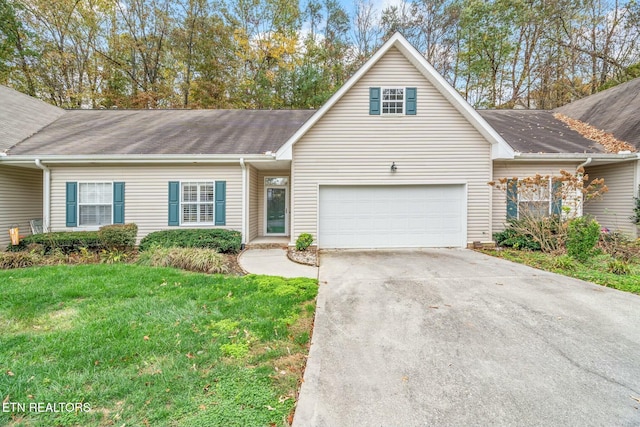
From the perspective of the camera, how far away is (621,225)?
29.8ft

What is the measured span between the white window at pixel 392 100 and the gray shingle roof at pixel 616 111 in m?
7.27

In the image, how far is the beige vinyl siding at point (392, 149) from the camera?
8.65m

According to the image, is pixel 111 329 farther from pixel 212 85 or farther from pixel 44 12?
pixel 44 12

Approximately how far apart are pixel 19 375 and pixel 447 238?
9369 millimetres

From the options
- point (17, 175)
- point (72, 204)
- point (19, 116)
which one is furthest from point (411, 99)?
point (19, 116)

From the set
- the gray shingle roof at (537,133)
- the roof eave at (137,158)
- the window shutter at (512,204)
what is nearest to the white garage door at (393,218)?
the window shutter at (512,204)

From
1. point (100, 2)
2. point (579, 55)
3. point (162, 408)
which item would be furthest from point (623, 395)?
point (100, 2)

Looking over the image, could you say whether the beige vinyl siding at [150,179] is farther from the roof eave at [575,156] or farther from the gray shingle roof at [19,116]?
the roof eave at [575,156]

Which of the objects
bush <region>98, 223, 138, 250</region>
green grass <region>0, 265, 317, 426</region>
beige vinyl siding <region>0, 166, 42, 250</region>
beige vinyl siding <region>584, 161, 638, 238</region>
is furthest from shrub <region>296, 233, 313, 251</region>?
beige vinyl siding <region>584, 161, 638, 238</region>

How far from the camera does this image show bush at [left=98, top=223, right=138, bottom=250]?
306 inches

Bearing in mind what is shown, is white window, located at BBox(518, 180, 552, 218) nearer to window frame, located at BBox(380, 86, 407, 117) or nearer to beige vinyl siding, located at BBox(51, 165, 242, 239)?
window frame, located at BBox(380, 86, 407, 117)

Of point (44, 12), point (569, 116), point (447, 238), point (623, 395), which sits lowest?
point (623, 395)

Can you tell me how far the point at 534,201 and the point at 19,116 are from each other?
18293 millimetres

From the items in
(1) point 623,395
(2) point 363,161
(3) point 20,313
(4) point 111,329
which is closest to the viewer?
(1) point 623,395
